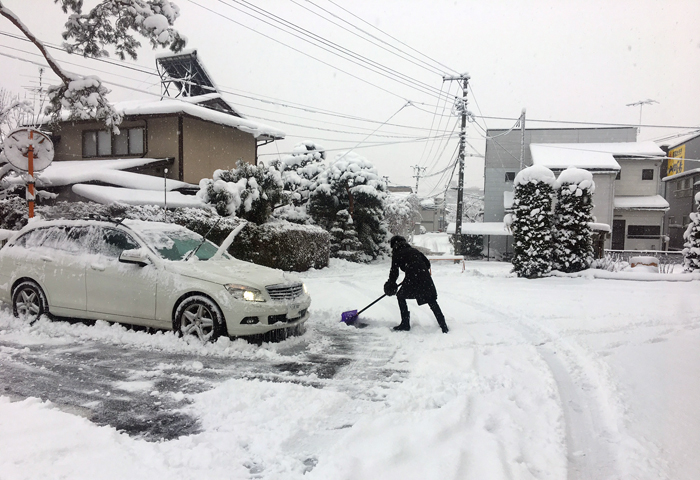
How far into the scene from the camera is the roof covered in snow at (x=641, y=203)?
87.6 ft

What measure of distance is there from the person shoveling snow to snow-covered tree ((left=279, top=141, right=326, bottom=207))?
1594 cm

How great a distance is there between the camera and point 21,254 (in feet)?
21.1

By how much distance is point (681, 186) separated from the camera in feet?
106

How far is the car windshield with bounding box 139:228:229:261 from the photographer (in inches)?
237

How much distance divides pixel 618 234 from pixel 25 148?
100 feet

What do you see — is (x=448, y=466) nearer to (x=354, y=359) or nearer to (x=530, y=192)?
(x=354, y=359)

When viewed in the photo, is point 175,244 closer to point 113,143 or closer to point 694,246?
point 113,143

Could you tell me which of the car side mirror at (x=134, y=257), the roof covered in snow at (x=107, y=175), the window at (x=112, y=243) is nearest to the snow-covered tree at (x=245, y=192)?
the roof covered in snow at (x=107, y=175)

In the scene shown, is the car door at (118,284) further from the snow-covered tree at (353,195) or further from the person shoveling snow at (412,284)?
the snow-covered tree at (353,195)

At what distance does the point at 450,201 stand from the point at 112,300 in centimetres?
9922

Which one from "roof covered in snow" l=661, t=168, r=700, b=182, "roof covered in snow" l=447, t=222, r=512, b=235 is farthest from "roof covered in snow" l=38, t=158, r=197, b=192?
"roof covered in snow" l=661, t=168, r=700, b=182

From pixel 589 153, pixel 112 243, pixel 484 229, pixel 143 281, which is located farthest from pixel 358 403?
pixel 589 153

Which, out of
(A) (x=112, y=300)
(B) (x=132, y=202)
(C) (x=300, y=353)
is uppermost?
(B) (x=132, y=202)

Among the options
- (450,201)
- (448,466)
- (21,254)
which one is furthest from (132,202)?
(450,201)
